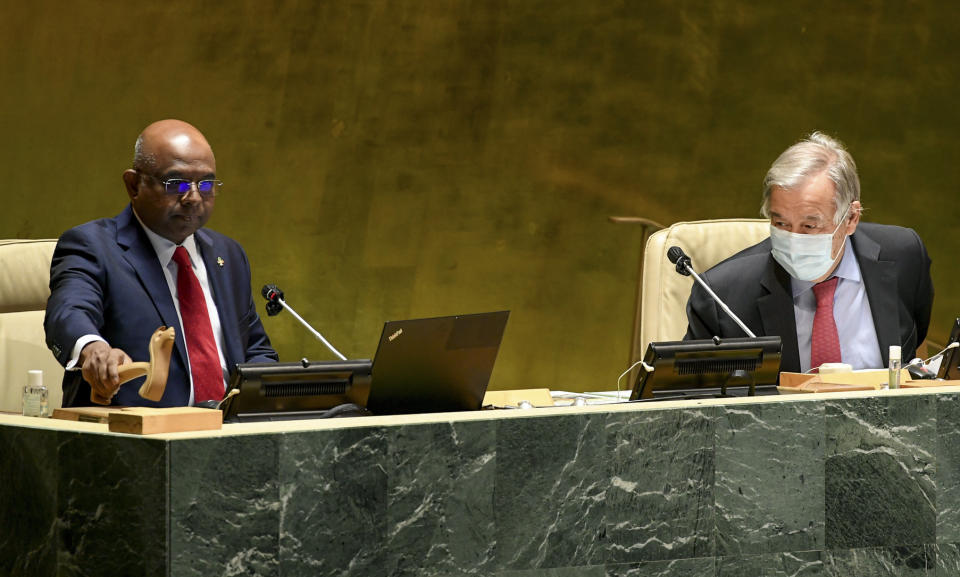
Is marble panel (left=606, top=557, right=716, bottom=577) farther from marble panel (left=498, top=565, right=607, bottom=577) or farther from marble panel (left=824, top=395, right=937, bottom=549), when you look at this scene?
marble panel (left=824, top=395, right=937, bottom=549)

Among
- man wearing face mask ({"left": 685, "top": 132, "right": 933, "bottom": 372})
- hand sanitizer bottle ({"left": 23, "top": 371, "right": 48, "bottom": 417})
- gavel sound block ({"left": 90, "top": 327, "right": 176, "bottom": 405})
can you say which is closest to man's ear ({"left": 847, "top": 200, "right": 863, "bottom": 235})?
man wearing face mask ({"left": 685, "top": 132, "right": 933, "bottom": 372})

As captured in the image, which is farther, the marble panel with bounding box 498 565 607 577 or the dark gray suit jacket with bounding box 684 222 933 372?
the dark gray suit jacket with bounding box 684 222 933 372

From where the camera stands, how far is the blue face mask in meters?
3.26

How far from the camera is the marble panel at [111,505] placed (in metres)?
1.76

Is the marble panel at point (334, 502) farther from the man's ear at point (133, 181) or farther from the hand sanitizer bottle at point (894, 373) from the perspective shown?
the man's ear at point (133, 181)

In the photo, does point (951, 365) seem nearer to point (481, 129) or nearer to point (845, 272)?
point (845, 272)

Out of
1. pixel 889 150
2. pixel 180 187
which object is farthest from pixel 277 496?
pixel 889 150

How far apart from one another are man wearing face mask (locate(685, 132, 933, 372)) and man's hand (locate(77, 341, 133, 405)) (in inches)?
62.4

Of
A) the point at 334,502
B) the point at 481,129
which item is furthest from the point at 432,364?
the point at 481,129

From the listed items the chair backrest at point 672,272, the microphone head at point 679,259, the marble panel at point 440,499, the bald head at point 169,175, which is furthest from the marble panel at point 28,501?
the chair backrest at point 672,272

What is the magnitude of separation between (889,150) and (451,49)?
6.74ft

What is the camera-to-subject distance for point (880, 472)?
7.79ft

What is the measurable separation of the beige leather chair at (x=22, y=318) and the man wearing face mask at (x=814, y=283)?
1672mm

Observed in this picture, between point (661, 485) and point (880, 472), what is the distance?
0.47 meters
